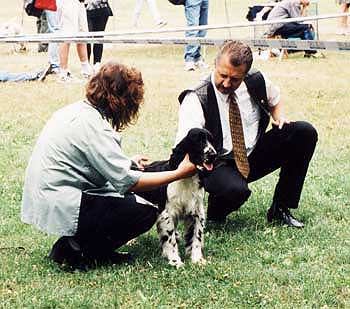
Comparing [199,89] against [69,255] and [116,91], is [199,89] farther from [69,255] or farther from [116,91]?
[69,255]

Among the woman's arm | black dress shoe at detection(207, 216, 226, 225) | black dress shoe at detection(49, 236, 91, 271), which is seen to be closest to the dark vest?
black dress shoe at detection(207, 216, 226, 225)

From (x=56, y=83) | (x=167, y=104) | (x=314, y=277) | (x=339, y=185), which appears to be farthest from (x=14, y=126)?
A: (x=314, y=277)

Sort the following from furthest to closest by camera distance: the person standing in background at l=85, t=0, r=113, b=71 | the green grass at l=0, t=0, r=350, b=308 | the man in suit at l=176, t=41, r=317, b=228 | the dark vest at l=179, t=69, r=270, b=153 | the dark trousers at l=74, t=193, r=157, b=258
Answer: the person standing in background at l=85, t=0, r=113, b=71 < the dark vest at l=179, t=69, r=270, b=153 < the man in suit at l=176, t=41, r=317, b=228 < the dark trousers at l=74, t=193, r=157, b=258 < the green grass at l=0, t=0, r=350, b=308

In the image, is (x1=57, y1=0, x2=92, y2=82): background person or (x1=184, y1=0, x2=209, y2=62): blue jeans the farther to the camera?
(x1=184, y1=0, x2=209, y2=62): blue jeans

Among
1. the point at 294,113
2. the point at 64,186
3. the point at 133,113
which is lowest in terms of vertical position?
the point at 294,113

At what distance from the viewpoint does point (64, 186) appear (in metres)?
4.51

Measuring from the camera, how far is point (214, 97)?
516 centimetres

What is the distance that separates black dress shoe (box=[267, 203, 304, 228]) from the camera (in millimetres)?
5602

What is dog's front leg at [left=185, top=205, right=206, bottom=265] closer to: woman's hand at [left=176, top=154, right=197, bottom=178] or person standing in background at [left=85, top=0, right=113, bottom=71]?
woman's hand at [left=176, top=154, right=197, bottom=178]

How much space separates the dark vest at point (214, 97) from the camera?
5.14 meters

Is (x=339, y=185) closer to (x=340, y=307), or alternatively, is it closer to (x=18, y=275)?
(x=340, y=307)

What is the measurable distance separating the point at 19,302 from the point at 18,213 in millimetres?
1720

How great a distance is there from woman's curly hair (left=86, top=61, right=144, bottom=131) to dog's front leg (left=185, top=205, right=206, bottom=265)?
2.73 ft

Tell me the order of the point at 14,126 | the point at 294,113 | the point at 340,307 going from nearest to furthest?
the point at 340,307
the point at 14,126
the point at 294,113
